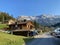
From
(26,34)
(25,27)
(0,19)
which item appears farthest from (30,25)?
(0,19)

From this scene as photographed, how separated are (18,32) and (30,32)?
182 inches

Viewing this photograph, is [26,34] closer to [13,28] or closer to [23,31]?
[23,31]

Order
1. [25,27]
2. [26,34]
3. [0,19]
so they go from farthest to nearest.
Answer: [0,19], [25,27], [26,34]

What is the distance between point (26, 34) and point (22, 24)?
285 inches

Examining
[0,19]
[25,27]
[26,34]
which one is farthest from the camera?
[0,19]

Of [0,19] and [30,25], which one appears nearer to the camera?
[30,25]

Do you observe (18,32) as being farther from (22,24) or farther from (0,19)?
(0,19)

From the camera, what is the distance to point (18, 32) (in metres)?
68.6

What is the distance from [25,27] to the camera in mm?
70875

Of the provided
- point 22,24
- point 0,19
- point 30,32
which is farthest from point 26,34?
point 0,19

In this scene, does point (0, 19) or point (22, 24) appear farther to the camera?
point (0, 19)

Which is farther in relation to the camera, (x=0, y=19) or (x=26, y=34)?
(x=0, y=19)

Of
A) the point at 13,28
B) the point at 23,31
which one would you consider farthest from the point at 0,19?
the point at 23,31

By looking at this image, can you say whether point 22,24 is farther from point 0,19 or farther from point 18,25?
point 0,19
